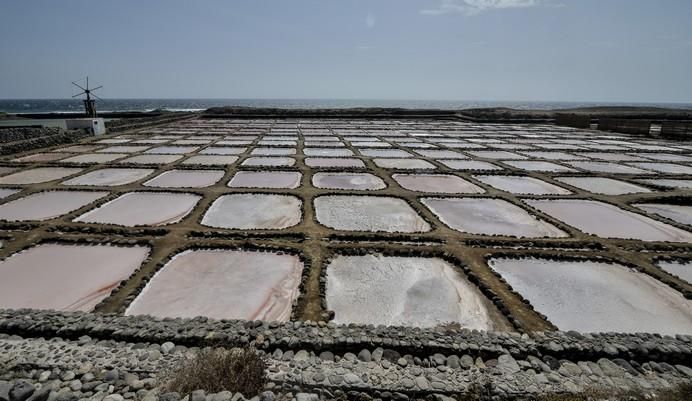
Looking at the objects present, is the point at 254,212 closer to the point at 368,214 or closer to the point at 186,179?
the point at 368,214

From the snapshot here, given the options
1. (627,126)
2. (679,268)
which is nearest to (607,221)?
(679,268)

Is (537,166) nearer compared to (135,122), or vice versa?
(537,166)

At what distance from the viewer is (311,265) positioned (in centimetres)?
644

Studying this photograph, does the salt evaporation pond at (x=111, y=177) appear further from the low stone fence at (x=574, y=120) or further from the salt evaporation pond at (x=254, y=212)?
the low stone fence at (x=574, y=120)

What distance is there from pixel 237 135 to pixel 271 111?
20.6m

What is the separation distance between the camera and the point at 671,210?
33.1ft

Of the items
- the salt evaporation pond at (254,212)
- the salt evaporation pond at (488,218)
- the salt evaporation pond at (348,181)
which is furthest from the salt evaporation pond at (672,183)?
the salt evaporation pond at (254,212)

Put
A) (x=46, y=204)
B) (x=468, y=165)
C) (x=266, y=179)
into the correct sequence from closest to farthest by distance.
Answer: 1. (x=46, y=204)
2. (x=266, y=179)
3. (x=468, y=165)

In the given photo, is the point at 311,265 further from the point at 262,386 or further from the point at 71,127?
the point at 71,127

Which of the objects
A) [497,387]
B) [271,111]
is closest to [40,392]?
[497,387]

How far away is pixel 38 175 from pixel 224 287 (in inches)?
440

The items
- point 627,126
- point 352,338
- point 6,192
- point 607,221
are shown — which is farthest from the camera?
point 627,126

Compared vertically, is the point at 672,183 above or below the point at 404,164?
below

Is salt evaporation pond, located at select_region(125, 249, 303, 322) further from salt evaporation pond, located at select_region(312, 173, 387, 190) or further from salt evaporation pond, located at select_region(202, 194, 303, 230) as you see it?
salt evaporation pond, located at select_region(312, 173, 387, 190)
